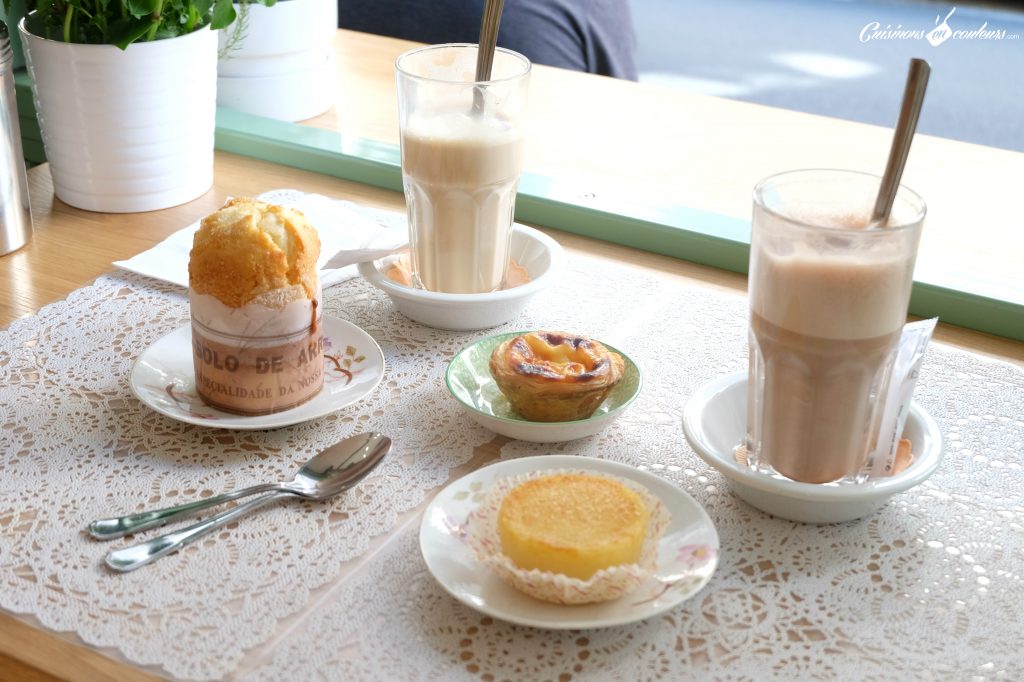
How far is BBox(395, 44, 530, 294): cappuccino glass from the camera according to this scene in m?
0.86

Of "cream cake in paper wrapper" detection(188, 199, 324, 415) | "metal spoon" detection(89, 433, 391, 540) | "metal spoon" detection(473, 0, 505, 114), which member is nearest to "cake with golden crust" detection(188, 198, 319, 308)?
"cream cake in paper wrapper" detection(188, 199, 324, 415)

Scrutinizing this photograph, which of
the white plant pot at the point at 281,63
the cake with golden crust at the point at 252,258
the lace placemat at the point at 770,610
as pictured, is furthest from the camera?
the white plant pot at the point at 281,63

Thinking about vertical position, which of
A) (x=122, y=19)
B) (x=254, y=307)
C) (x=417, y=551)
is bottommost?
(x=417, y=551)

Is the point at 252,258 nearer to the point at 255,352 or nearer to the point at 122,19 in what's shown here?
the point at 255,352

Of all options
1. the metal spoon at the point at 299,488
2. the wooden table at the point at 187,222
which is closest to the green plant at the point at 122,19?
the wooden table at the point at 187,222

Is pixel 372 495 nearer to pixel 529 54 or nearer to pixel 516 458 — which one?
pixel 516 458

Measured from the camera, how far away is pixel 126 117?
1.05 metres

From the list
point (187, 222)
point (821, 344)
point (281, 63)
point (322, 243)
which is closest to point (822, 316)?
point (821, 344)

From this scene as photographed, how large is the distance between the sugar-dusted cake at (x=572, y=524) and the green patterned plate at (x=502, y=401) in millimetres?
94

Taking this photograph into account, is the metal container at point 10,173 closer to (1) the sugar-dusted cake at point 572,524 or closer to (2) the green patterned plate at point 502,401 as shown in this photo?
(2) the green patterned plate at point 502,401

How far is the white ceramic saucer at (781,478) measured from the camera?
2.08 feet

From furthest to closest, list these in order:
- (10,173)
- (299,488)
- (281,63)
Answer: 1. (281,63)
2. (10,173)
3. (299,488)

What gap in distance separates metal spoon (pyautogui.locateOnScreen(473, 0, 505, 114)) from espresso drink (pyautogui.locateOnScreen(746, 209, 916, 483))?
0.30m

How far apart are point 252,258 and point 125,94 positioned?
0.44 meters
